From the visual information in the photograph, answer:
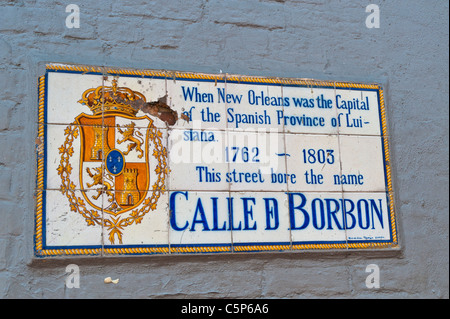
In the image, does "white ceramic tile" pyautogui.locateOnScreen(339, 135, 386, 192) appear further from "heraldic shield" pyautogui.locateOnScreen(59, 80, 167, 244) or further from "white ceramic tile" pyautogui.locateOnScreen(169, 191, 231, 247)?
"heraldic shield" pyautogui.locateOnScreen(59, 80, 167, 244)

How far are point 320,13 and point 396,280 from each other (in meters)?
1.80

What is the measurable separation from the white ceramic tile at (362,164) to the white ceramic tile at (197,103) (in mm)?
806

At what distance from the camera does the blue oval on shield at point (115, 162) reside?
10.5 ft

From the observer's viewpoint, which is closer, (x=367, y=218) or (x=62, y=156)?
(x=62, y=156)

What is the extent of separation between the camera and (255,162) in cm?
343

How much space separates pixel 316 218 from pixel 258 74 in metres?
0.96

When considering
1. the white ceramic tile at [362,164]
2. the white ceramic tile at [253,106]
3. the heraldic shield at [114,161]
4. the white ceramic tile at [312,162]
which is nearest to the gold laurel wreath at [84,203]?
the heraldic shield at [114,161]

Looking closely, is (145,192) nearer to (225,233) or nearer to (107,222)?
(107,222)

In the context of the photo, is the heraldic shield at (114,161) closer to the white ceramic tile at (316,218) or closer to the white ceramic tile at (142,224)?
the white ceramic tile at (142,224)

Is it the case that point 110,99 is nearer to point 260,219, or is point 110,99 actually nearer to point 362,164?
point 260,219

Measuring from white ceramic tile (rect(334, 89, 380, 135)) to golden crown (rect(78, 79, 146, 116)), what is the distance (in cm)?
128

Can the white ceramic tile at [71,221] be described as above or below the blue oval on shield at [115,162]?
below

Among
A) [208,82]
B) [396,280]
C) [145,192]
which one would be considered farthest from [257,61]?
[396,280]

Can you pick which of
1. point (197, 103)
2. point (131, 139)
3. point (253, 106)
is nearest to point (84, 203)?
point (131, 139)
